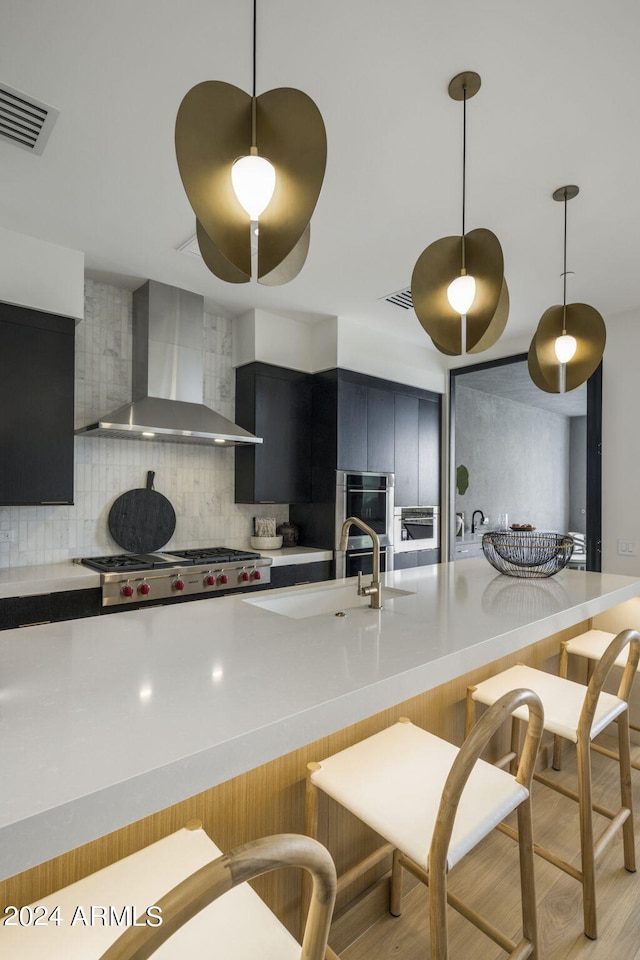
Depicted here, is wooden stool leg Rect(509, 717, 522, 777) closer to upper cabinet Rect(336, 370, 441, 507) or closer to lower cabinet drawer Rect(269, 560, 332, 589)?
lower cabinet drawer Rect(269, 560, 332, 589)

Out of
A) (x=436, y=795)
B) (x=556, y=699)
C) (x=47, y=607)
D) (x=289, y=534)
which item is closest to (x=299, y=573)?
(x=289, y=534)

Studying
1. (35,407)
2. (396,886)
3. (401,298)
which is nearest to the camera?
(396,886)

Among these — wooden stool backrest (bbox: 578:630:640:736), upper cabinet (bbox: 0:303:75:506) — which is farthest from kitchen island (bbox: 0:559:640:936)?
upper cabinet (bbox: 0:303:75:506)

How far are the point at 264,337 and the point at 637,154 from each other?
97.8 inches

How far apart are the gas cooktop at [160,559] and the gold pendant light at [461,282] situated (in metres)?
2.02

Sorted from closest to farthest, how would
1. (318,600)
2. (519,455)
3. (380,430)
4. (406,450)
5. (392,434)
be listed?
(318,600), (380,430), (392,434), (406,450), (519,455)

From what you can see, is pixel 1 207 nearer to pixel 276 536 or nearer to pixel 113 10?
pixel 113 10

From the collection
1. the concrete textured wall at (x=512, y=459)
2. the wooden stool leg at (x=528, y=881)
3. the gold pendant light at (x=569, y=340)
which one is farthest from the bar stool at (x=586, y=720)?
the concrete textured wall at (x=512, y=459)

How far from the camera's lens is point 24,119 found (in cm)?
185

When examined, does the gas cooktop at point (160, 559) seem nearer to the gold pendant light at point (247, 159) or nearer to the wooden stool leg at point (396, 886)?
the wooden stool leg at point (396, 886)

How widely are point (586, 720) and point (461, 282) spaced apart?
138 centimetres

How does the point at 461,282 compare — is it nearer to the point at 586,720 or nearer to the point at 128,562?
the point at 586,720

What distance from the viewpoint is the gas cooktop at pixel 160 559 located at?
9.53 ft

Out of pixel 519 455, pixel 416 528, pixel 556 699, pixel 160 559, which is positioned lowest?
pixel 556 699
